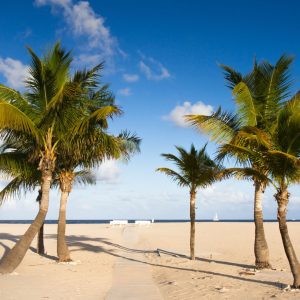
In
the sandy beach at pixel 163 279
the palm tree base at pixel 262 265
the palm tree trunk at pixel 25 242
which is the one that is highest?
the palm tree trunk at pixel 25 242

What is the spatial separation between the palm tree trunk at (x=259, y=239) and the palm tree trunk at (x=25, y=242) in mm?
7729

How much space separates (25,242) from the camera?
1341cm

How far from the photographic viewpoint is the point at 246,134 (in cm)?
1129

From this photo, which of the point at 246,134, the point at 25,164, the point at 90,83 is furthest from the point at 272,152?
the point at 25,164

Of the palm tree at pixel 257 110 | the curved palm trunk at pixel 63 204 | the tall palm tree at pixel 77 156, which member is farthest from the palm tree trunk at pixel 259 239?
the curved palm trunk at pixel 63 204

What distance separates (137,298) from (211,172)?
8.54 m

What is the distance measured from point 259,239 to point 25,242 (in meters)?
8.42

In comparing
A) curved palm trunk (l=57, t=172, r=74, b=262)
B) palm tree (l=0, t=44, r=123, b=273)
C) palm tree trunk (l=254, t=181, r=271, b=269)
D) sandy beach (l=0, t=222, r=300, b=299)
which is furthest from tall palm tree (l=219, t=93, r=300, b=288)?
curved palm trunk (l=57, t=172, r=74, b=262)

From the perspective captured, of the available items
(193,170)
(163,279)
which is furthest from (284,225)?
(193,170)

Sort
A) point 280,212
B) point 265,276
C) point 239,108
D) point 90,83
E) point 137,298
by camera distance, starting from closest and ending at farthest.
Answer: point 137,298 → point 280,212 → point 265,276 → point 239,108 → point 90,83

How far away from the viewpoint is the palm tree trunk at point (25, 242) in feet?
40.8

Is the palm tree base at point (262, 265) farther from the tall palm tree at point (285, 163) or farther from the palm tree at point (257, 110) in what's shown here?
the tall palm tree at point (285, 163)

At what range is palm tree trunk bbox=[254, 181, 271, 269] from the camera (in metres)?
14.3

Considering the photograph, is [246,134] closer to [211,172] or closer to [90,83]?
[211,172]
